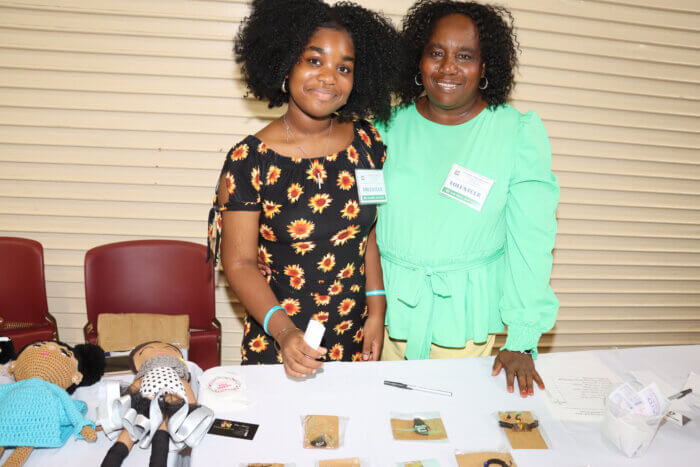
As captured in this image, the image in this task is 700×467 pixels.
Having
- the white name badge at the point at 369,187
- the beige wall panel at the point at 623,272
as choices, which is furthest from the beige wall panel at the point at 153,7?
the beige wall panel at the point at 623,272

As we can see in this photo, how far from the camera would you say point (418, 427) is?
1533 millimetres

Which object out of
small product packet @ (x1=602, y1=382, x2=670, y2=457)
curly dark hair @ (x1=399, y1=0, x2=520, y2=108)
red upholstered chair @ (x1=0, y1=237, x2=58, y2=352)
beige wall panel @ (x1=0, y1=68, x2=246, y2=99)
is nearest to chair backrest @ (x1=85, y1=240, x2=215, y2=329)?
red upholstered chair @ (x1=0, y1=237, x2=58, y2=352)

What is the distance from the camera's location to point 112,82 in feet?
9.78

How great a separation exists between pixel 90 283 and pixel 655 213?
12.4ft

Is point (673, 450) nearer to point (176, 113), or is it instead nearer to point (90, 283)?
point (90, 283)

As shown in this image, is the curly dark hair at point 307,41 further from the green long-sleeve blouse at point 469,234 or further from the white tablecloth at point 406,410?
the white tablecloth at point 406,410

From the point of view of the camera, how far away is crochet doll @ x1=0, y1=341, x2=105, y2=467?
1397mm

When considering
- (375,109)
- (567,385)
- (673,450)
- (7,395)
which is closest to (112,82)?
(375,109)

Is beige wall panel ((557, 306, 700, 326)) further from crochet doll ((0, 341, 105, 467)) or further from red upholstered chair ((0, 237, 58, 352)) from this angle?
red upholstered chair ((0, 237, 58, 352))

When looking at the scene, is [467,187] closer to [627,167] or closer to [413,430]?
[413,430]

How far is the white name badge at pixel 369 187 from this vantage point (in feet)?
6.37

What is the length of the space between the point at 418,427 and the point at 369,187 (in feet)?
2.89

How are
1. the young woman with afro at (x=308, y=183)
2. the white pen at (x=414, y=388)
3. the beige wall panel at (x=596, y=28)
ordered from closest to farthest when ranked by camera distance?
1. the white pen at (x=414, y=388)
2. the young woman with afro at (x=308, y=183)
3. the beige wall panel at (x=596, y=28)

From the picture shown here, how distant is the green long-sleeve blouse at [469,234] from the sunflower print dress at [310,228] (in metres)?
0.14
